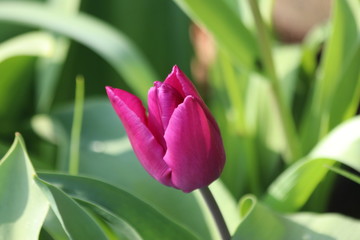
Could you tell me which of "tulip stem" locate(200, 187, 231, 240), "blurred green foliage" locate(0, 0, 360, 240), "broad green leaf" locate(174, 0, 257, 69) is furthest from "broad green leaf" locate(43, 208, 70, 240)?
"broad green leaf" locate(174, 0, 257, 69)

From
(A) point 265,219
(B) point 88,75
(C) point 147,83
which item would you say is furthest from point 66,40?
(A) point 265,219

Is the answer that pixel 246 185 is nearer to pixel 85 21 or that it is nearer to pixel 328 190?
pixel 328 190

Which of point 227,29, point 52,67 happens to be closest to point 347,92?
point 227,29

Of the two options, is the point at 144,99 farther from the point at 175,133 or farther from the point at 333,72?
the point at 175,133

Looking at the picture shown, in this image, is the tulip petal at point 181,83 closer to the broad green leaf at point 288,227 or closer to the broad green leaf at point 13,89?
the broad green leaf at point 288,227

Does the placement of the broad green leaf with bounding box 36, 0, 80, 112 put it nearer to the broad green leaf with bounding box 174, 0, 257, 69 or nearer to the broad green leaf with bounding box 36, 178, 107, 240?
the broad green leaf with bounding box 174, 0, 257, 69

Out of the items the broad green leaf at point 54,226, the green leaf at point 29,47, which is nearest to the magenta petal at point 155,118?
the broad green leaf at point 54,226
